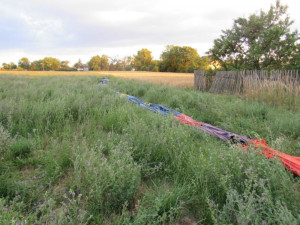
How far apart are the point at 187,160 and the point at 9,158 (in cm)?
238

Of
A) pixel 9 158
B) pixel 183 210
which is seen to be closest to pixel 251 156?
pixel 183 210

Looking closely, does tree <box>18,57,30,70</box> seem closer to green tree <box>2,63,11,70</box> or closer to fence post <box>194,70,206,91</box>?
green tree <box>2,63,11,70</box>

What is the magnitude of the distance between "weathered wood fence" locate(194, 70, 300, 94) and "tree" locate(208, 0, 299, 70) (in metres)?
1.78

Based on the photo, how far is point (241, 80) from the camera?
9.94 meters

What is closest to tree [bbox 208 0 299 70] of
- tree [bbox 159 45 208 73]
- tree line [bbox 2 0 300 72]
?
tree line [bbox 2 0 300 72]

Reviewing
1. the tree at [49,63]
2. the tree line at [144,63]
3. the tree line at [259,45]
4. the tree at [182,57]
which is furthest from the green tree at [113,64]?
the tree line at [259,45]

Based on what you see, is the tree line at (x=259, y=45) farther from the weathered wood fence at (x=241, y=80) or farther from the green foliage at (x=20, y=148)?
the green foliage at (x=20, y=148)

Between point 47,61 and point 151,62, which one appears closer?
point 151,62

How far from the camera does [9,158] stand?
245 centimetres

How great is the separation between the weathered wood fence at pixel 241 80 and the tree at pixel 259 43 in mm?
1785

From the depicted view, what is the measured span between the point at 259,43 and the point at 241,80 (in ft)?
15.6

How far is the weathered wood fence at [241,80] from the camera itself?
768cm

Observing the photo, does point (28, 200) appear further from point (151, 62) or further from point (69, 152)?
point (151, 62)

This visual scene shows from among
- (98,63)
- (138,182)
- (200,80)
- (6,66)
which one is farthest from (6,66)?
(138,182)
